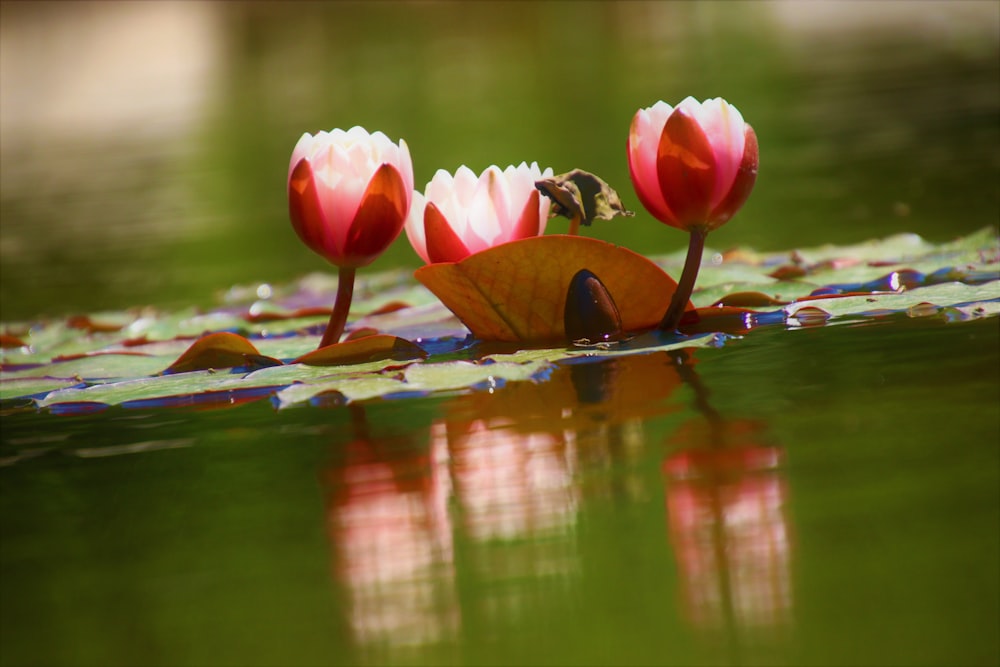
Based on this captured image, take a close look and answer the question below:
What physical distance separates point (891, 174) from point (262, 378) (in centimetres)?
169

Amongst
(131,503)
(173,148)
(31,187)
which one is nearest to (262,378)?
(131,503)

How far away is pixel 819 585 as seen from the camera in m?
0.43

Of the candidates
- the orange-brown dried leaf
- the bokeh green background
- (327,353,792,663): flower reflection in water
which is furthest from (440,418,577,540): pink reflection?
the bokeh green background

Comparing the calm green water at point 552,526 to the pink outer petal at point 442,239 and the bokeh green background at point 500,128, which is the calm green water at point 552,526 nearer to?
the pink outer petal at point 442,239

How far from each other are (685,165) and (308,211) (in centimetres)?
31

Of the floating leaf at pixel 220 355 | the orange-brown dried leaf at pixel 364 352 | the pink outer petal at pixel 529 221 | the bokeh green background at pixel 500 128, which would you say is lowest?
the orange-brown dried leaf at pixel 364 352

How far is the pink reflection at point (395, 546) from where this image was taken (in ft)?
1.44

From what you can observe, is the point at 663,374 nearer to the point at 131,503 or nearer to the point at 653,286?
the point at 653,286

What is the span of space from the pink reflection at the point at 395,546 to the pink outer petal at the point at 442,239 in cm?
32

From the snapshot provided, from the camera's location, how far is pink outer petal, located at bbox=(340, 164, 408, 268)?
966mm

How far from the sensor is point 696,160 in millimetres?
919

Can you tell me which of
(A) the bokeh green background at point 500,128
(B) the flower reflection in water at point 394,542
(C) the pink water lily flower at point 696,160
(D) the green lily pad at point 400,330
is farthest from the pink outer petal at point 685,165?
(A) the bokeh green background at point 500,128

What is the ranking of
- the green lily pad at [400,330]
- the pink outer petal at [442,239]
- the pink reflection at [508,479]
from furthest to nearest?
1. the pink outer petal at [442,239]
2. the green lily pad at [400,330]
3. the pink reflection at [508,479]

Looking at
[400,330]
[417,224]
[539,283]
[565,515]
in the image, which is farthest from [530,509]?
[400,330]
